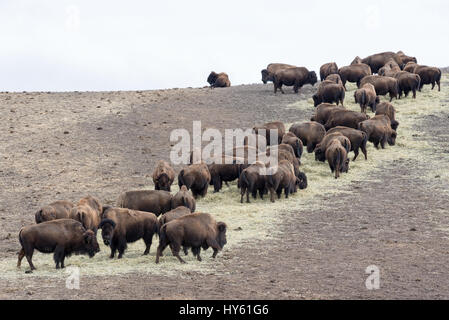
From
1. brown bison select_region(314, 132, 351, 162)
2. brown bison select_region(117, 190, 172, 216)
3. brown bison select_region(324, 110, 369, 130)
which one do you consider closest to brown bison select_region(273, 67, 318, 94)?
brown bison select_region(324, 110, 369, 130)

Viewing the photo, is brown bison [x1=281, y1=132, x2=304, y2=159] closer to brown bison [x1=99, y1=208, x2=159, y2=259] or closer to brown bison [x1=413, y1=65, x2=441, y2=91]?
brown bison [x1=99, y1=208, x2=159, y2=259]

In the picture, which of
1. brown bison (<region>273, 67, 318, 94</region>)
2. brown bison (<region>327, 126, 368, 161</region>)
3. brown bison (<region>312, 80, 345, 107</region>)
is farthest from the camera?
brown bison (<region>273, 67, 318, 94</region>)

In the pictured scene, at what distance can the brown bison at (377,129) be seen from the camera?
2400 centimetres

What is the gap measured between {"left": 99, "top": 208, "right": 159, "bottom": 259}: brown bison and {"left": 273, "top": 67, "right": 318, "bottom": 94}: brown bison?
20.9 m

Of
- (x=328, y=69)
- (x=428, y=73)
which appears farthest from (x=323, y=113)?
(x=328, y=69)

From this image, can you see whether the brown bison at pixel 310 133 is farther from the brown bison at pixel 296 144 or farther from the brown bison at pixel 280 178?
the brown bison at pixel 280 178

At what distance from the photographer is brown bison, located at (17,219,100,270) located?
40.8 feet

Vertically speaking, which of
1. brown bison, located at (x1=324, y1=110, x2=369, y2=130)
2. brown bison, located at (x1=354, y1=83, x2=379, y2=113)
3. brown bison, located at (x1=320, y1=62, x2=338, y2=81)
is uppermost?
brown bison, located at (x1=320, y1=62, x2=338, y2=81)

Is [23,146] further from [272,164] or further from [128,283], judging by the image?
[128,283]

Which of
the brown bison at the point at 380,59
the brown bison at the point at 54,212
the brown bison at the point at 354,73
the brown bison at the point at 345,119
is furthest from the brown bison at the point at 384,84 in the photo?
the brown bison at the point at 54,212

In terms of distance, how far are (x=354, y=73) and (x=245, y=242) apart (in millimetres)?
20922

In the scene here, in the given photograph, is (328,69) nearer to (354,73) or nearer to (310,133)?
(354,73)

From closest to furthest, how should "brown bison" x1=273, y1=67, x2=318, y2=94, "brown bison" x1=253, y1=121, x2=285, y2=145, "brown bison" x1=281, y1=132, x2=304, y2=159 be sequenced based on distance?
"brown bison" x1=281, y1=132, x2=304, y2=159 < "brown bison" x1=253, y1=121, x2=285, y2=145 < "brown bison" x1=273, y1=67, x2=318, y2=94
